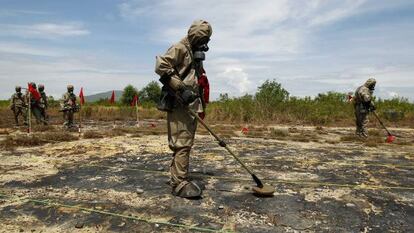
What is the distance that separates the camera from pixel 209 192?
203 inches

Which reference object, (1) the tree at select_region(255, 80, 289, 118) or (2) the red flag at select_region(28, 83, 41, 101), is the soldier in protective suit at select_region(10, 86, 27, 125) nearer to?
(2) the red flag at select_region(28, 83, 41, 101)

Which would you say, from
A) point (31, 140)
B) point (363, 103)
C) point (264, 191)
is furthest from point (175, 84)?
point (363, 103)

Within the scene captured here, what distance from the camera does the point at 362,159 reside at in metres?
7.80

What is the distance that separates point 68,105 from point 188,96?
10.8 meters

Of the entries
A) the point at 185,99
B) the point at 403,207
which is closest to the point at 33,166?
the point at 185,99

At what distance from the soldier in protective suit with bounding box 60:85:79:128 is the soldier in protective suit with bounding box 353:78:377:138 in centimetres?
970

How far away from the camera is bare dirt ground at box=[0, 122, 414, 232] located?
13.3 feet

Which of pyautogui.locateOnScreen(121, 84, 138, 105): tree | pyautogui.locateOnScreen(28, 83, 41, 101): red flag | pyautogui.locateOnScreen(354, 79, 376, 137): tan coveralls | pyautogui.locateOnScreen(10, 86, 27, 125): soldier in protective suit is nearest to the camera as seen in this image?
pyautogui.locateOnScreen(354, 79, 376, 137): tan coveralls

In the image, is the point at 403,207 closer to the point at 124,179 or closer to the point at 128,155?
the point at 124,179

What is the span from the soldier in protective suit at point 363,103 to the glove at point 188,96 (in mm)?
8184

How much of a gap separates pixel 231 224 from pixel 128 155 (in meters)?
4.59

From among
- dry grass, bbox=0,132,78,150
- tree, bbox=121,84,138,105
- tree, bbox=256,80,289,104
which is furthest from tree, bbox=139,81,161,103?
dry grass, bbox=0,132,78,150

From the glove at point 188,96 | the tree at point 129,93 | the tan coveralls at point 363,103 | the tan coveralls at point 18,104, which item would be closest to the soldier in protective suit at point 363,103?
the tan coveralls at point 363,103

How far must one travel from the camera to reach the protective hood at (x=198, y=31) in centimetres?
479
